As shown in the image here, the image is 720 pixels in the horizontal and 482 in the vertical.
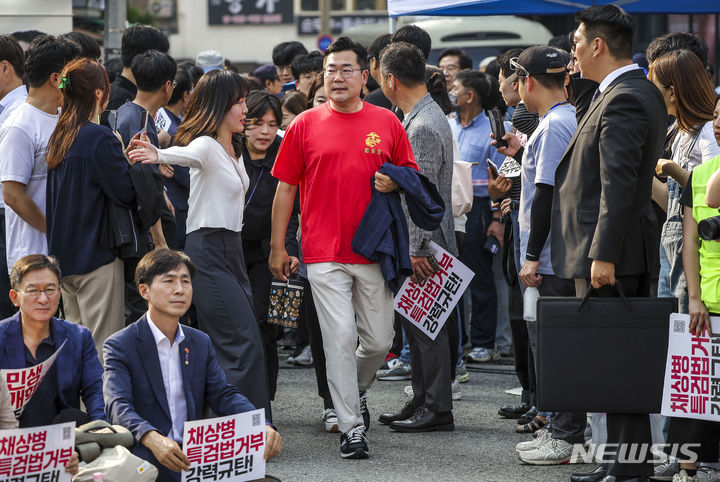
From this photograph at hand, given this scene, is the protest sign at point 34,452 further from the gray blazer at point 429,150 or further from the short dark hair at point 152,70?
the short dark hair at point 152,70

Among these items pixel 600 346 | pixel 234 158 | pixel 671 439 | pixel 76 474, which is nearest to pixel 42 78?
pixel 234 158

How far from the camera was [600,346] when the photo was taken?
4.95m

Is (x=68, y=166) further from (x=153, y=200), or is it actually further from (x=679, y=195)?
(x=679, y=195)

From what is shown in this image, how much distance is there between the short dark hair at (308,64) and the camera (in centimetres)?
926

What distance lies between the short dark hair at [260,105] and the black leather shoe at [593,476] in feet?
9.33

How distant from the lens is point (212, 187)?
5738 millimetres

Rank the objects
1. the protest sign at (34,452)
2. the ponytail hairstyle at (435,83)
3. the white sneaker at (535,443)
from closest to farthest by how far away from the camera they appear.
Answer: the protest sign at (34,452) < the white sneaker at (535,443) < the ponytail hairstyle at (435,83)

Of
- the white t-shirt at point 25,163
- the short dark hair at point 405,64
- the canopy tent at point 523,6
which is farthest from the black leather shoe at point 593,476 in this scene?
the canopy tent at point 523,6

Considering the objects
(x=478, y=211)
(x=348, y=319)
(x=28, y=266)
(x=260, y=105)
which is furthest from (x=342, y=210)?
(x=478, y=211)

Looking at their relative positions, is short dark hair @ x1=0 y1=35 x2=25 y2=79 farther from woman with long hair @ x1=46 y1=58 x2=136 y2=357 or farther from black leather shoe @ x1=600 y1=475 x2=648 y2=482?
black leather shoe @ x1=600 y1=475 x2=648 y2=482

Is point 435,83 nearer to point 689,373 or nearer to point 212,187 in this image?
point 212,187

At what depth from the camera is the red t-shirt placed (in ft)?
19.2

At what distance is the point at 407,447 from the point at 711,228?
2.20 metres
